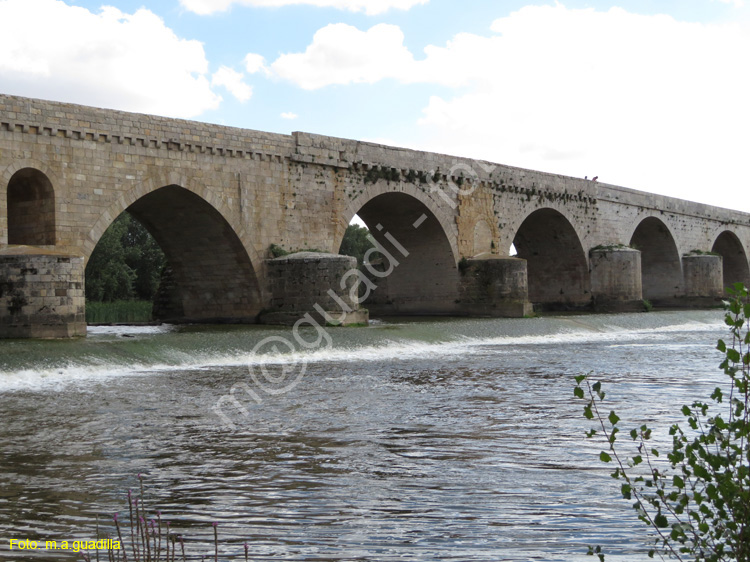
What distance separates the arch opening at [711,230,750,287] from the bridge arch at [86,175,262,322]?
32798 mm

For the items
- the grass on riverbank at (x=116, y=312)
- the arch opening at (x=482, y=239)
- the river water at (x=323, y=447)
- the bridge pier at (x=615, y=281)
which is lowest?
the river water at (x=323, y=447)

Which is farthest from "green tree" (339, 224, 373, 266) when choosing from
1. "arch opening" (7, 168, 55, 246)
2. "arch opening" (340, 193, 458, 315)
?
"arch opening" (7, 168, 55, 246)


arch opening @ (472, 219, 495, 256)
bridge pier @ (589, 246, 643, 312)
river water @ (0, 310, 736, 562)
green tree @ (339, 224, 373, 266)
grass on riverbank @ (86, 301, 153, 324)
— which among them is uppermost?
green tree @ (339, 224, 373, 266)

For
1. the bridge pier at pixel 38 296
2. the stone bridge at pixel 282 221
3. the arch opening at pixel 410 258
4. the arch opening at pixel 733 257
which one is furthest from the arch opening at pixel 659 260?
the bridge pier at pixel 38 296

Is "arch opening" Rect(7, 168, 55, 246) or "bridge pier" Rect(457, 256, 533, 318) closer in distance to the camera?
"arch opening" Rect(7, 168, 55, 246)

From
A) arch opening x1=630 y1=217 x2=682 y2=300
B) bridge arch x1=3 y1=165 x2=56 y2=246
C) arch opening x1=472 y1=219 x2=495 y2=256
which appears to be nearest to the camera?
bridge arch x1=3 y1=165 x2=56 y2=246

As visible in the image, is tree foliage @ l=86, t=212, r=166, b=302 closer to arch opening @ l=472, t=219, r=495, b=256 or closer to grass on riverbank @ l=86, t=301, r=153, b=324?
grass on riverbank @ l=86, t=301, r=153, b=324

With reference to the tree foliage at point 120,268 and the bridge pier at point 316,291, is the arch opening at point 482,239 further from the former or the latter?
the tree foliage at point 120,268

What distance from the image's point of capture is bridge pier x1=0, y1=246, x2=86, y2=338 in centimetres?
1494

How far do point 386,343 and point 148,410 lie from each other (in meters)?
8.65

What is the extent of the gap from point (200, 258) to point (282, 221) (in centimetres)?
232

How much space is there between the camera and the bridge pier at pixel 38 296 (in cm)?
1494

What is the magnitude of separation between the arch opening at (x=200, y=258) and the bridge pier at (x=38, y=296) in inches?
207

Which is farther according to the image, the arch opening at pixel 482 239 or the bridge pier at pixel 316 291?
the arch opening at pixel 482 239
